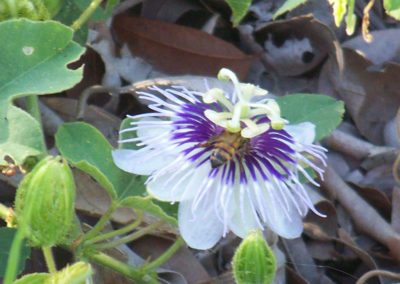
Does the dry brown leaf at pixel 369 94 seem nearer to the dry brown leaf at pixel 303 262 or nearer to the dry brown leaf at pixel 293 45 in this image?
the dry brown leaf at pixel 293 45

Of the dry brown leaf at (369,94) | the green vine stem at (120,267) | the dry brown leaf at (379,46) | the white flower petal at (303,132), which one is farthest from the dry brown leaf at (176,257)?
the dry brown leaf at (379,46)

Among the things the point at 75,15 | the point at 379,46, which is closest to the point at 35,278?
the point at 75,15

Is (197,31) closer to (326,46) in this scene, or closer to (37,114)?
(326,46)

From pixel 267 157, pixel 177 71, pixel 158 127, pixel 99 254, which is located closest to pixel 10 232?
pixel 99 254

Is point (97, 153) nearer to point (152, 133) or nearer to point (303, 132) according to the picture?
point (152, 133)

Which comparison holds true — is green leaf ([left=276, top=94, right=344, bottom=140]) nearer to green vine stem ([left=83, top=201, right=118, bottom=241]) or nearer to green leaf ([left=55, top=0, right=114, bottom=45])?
green vine stem ([left=83, top=201, right=118, bottom=241])
